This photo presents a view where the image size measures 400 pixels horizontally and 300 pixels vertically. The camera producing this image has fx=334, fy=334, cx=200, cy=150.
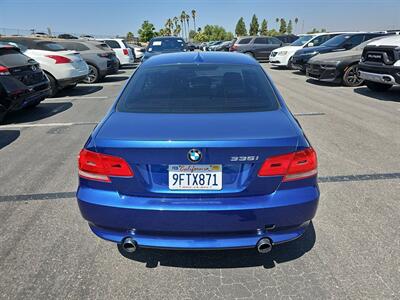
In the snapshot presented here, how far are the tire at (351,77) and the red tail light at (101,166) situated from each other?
10658 millimetres

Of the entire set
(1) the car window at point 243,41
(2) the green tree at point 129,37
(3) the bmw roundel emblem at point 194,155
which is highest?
(3) the bmw roundel emblem at point 194,155

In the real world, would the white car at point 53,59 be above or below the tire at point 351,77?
above

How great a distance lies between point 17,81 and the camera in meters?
6.68

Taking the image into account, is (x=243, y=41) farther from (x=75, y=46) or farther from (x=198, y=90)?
(x=198, y=90)

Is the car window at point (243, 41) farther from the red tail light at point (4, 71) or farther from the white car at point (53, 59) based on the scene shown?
the red tail light at point (4, 71)

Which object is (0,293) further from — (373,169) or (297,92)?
(297,92)

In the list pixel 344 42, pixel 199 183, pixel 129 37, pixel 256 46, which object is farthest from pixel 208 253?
pixel 129 37

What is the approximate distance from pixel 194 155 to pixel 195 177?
0.15 metres

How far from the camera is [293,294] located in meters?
2.30

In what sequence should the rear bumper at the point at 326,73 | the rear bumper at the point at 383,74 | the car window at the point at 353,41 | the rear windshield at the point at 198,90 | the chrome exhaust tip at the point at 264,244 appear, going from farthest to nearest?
the car window at the point at 353,41 → the rear bumper at the point at 326,73 → the rear bumper at the point at 383,74 → the rear windshield at the point at 198,90 → the chrome exhaust tip at the point at 264,244

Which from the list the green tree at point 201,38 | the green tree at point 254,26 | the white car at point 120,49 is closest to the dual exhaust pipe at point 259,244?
the white car at point 120,49

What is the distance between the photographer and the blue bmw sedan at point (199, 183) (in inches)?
83.2

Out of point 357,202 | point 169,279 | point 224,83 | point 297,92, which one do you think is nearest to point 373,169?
point 357,202

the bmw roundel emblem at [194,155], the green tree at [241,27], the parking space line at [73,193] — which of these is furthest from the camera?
the green tree at [241,27]
